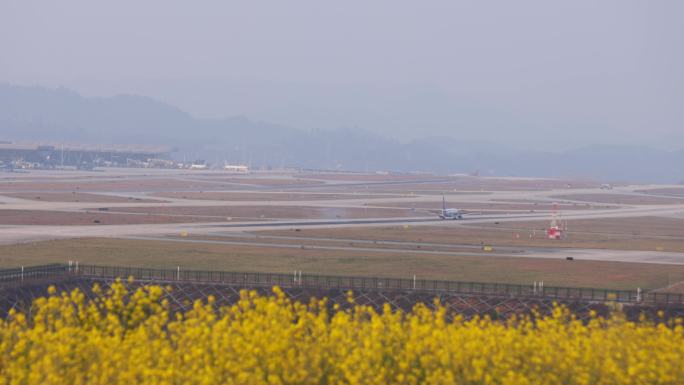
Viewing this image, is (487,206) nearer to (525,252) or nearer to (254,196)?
(254,196)

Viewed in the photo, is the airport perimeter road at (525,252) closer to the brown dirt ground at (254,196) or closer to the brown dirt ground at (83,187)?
the brown dirt ground at (254,196)

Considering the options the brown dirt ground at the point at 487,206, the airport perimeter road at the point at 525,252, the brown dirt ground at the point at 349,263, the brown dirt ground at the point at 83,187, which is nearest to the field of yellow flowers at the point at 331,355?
the brown dirt ground at the point at 349,263

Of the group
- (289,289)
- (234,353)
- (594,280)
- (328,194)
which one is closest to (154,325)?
(234,353)

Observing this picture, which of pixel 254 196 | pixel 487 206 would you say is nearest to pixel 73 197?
pixel 254 196

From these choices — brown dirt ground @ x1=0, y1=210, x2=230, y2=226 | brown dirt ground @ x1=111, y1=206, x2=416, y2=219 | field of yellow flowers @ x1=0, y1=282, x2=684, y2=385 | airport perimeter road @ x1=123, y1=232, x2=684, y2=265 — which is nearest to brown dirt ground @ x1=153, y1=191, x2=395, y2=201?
brown dirt ground @ x1=111, y1=206, x2=416, y2=219

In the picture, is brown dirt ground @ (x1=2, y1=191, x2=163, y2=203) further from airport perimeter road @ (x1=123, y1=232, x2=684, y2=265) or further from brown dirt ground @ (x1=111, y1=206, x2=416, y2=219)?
airport perimeter road @ (x1=123, y1=232, x2=684, y2=265)

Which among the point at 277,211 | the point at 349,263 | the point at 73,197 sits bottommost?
Result: the point at 349,263
